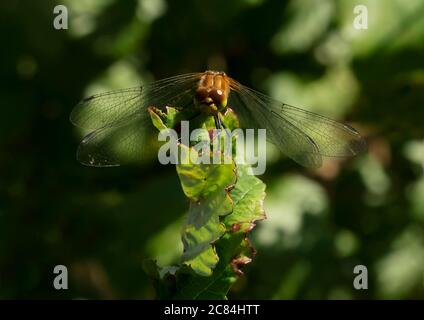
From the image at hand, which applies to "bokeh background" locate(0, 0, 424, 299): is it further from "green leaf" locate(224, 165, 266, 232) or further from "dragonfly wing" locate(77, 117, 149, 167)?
"green leaf" locate(224, 165, 266, 232)

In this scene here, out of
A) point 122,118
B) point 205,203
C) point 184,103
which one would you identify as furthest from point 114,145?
point 205,203

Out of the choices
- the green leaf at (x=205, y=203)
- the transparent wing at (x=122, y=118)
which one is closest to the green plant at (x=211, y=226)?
the green leaf at (x=205, y=203)

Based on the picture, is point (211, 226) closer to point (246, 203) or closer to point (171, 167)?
point (246, 203)

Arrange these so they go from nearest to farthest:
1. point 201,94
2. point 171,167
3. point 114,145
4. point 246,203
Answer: point 246,203, point 201,94, point 114,145, point 171,167

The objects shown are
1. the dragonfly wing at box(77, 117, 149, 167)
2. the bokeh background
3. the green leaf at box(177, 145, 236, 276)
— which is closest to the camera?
the green leaf at box(177, 145, 236, 276)

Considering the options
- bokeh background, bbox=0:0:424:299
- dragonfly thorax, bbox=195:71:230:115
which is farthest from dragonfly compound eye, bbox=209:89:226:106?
bokeh background, bbox=0:0:424:299

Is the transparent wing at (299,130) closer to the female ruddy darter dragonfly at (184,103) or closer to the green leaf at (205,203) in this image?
the female ruddy darter dragonfly at (184,103)

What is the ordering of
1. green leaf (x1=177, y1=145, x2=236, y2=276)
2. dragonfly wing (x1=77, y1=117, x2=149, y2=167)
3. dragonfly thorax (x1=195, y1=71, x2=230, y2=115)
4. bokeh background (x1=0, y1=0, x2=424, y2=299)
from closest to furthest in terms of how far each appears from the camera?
1. green leaf (x1=177, y1=145, x2=236, y2=276)
2. dragonfly thorax (x1=195, y1=71, x2=230, y2=115)
3. dragonfly wing (x1=77, y1=117, x2=149, y2=167)
4. bokeh background (x1=0, y1=0, x2=424, y2=299)
